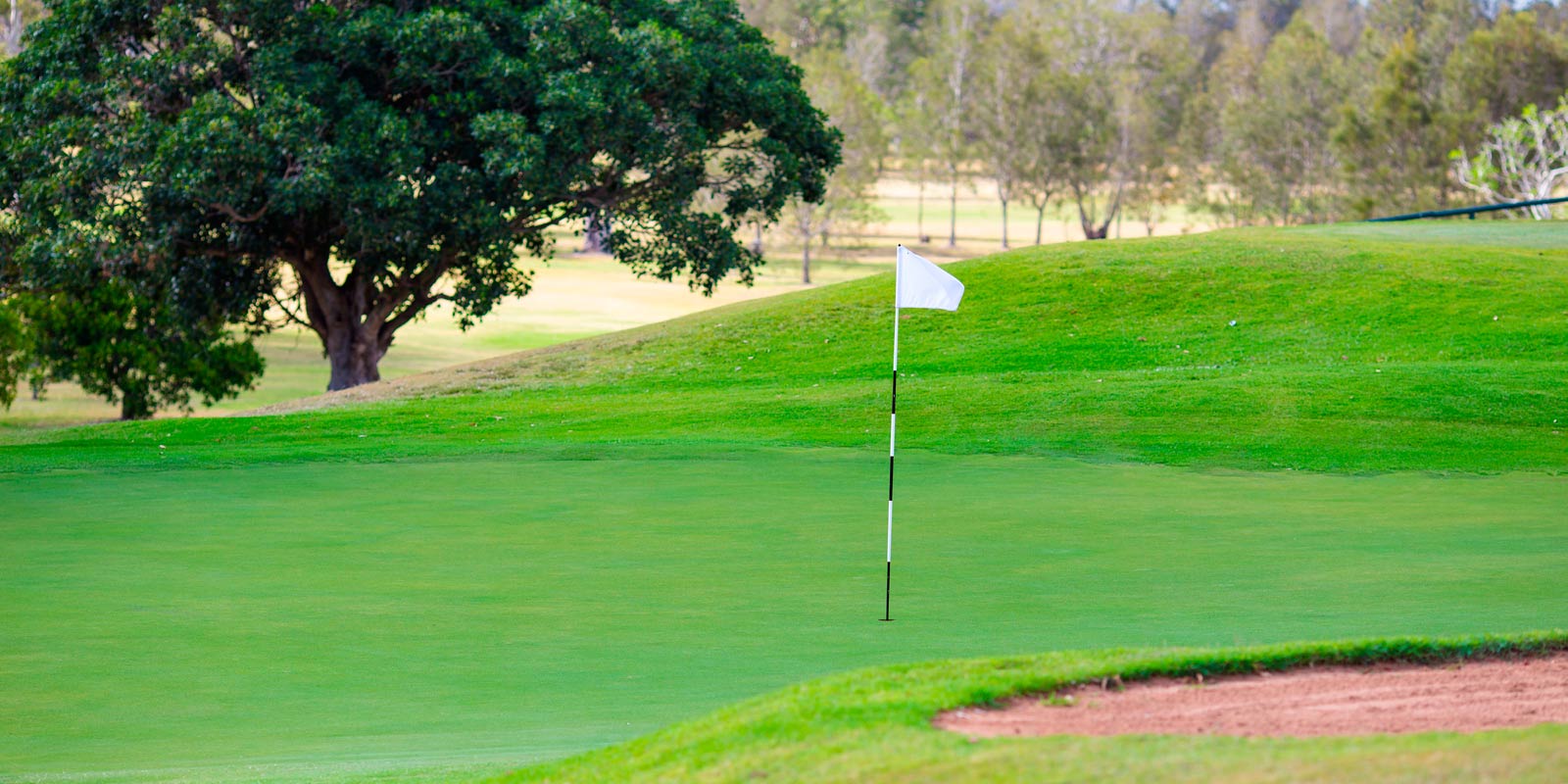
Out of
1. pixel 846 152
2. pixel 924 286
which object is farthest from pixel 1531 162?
pixel 924 286

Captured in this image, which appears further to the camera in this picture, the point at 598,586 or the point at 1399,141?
the point at 1399,141

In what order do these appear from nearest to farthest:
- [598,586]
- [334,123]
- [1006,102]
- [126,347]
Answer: [598,586] → [334,123] → [126,347] → [1006,102]

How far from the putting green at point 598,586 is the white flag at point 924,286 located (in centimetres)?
206

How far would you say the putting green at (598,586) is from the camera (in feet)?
→ 28.9

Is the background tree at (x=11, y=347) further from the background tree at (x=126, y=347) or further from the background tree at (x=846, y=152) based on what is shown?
the background tree at (x=846, y=152)

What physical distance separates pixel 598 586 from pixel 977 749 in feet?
19.8

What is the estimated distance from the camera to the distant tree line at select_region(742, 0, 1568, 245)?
241ft

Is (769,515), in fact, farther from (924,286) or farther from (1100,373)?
(1100,373)

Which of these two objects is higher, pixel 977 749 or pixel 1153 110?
pixel 1153 110

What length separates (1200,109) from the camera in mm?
90312

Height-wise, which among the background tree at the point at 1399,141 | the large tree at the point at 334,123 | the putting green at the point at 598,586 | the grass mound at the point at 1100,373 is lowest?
the putting green at the point at 598,586

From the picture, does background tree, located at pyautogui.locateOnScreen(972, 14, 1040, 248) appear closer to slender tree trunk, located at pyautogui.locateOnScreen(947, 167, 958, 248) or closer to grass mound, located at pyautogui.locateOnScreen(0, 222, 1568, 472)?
slender tree trunk, located at pyautogui.locateOnScreen(947, 167, 958, 248)

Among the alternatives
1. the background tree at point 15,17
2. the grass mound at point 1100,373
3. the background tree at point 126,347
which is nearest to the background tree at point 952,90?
the background tree at point 15,17

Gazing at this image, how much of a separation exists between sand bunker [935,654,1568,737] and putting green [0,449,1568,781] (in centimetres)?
175
